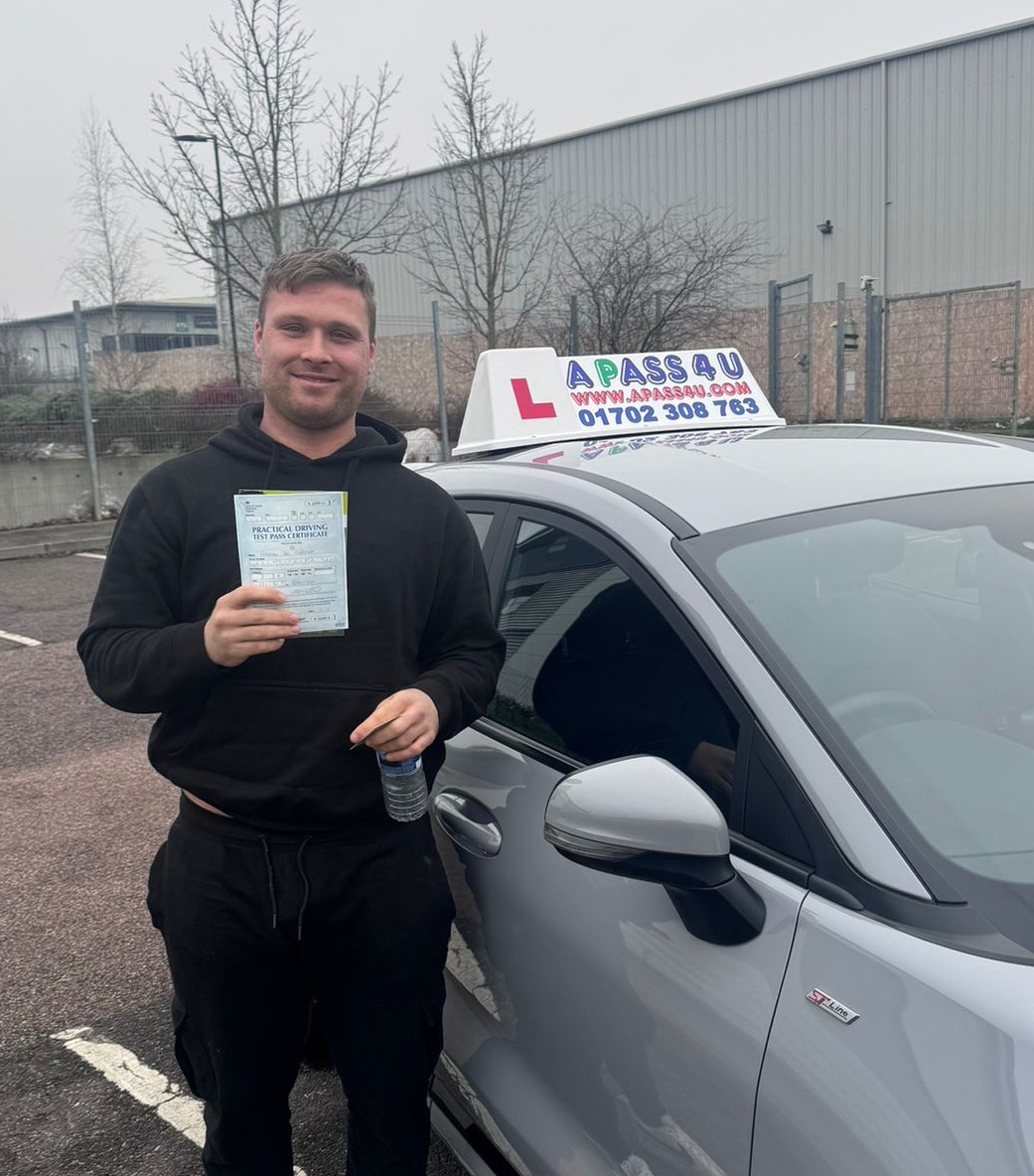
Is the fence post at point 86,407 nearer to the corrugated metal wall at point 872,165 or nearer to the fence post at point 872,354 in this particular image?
the fence post at point 872,354

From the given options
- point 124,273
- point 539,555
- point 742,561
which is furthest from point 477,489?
point 124,273

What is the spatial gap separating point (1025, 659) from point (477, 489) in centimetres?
122

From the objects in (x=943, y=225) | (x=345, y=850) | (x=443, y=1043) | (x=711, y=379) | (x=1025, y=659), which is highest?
(x=943, y=225)

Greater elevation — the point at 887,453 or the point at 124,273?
the point at 124,273

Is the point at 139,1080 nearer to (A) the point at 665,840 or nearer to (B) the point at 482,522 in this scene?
(B) the point at 482,522

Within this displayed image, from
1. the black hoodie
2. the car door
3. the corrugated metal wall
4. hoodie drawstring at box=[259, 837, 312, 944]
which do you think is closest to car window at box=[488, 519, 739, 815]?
the car door

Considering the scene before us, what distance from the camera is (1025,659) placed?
5.71 feet

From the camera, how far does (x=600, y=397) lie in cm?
336

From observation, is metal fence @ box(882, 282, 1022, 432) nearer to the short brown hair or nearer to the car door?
the car door

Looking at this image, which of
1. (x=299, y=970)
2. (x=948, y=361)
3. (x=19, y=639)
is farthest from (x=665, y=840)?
(x=948, y=361)

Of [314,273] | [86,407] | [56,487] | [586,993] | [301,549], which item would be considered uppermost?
[314,273]

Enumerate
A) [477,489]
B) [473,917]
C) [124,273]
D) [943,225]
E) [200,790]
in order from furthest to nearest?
[124,273], [943,225], [477,489], [473,917], [200,790]

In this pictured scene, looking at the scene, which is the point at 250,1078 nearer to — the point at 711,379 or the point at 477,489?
the point at 477,489

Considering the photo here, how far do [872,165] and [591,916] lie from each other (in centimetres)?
2611
